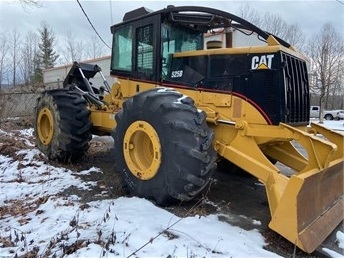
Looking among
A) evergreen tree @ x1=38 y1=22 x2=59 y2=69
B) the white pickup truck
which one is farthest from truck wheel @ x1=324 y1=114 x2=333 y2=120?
evergreen tree @ x1=38 y1=22 x2=59 y2=69

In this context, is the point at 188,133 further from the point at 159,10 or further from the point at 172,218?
the point at 159,10

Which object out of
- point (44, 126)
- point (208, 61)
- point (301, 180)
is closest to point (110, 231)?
point (301, 180)

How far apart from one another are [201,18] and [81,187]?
10.0 feet

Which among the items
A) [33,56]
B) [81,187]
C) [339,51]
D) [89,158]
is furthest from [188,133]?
[33,56]

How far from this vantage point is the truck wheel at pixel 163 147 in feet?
13.5

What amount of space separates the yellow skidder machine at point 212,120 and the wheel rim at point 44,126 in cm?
48

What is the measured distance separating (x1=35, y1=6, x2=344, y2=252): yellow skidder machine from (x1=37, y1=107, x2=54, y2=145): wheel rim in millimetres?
483

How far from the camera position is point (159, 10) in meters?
5.44

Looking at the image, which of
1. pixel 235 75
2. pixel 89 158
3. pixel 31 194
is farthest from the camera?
pixel 89 158

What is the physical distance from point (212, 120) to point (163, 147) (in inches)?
38.2

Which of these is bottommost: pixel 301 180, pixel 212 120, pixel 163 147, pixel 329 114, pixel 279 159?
pixel 329 114

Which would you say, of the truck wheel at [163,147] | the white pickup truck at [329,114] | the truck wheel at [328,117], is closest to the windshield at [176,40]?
the truck wheel at [163,147]

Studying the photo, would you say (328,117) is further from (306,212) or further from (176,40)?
(306,212)

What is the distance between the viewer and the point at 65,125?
6383mm
